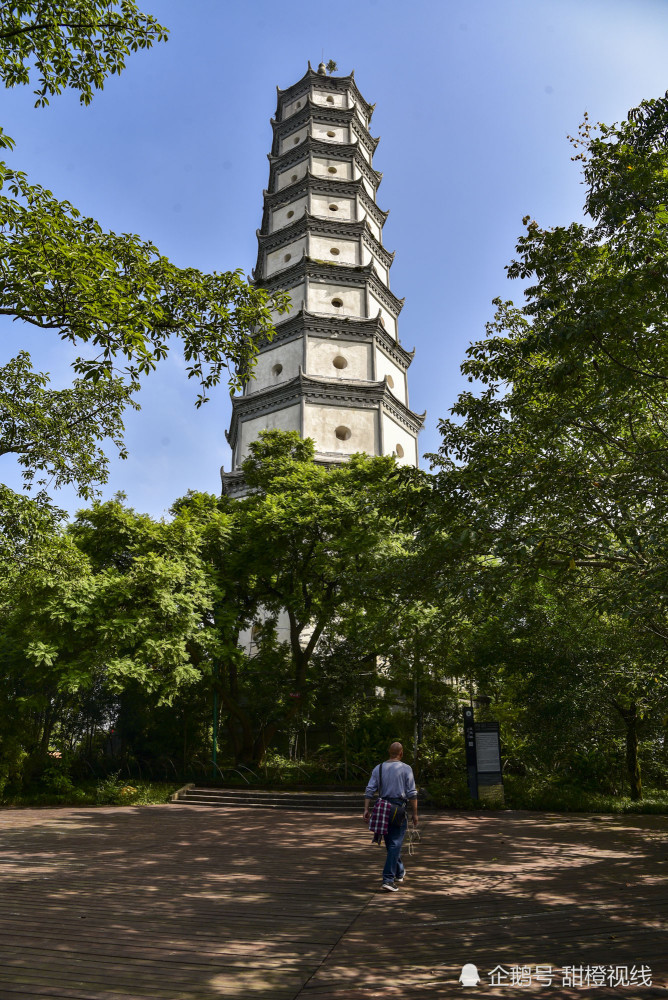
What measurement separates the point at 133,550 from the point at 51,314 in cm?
958

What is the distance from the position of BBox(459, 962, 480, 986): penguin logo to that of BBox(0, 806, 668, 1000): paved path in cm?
5

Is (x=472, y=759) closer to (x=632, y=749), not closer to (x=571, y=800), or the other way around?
(x=571, y=800)

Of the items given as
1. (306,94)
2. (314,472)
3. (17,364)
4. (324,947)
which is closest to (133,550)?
(314,472)

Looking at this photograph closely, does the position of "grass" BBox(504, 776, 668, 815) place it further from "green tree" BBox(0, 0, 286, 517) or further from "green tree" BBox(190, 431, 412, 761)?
"green tree" BBox(0, 0, 286, 517)

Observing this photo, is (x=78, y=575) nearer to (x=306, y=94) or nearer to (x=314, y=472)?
(x=314, y=472)

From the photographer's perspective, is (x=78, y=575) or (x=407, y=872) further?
(x=78, y=575)

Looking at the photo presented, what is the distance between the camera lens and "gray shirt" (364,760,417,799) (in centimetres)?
654

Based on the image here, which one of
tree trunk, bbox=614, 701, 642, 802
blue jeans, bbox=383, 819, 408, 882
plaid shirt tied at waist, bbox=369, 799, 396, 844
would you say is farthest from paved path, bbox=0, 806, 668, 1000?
tree trunk, bbox=614, 701, 642, 802

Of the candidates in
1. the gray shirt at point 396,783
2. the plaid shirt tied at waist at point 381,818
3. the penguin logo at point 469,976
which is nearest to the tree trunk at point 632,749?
the gray shirt at point 396,783

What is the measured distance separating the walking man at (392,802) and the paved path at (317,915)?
204 mm

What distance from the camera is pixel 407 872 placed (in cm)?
719

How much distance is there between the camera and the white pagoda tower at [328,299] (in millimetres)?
24047

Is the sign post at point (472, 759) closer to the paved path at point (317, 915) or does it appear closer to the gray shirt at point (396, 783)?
the paved path at point (317, 915)

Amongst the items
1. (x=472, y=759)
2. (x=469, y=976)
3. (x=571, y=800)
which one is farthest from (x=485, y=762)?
(x=469, y=976)
